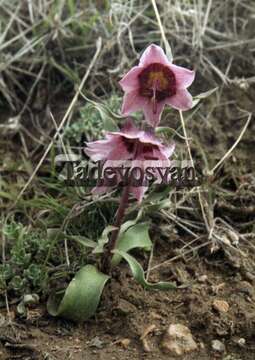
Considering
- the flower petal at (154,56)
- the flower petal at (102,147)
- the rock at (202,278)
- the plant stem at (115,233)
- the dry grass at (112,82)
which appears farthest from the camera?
the dry grass at (112,82)

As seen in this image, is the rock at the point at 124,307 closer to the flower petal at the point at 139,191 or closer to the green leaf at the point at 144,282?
the green leaf at the point at 144,282

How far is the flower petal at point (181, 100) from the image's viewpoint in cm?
143

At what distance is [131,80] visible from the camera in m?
1.42

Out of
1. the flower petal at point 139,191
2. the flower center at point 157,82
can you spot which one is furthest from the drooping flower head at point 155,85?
the flower petal at point 139,191

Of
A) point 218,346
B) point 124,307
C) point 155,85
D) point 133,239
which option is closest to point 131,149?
point 155,85

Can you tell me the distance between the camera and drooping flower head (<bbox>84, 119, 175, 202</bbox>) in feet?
4.66

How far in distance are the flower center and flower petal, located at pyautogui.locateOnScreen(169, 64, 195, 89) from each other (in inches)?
0.4

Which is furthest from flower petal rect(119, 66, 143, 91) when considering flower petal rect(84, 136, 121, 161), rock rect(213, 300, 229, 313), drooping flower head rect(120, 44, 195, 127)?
rock rect(213, 300, 229, 313)

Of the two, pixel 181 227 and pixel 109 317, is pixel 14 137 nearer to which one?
pixel 181 227

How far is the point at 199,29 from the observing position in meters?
2.24

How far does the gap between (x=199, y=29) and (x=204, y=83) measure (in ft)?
0.65

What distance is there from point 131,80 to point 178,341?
614 mm

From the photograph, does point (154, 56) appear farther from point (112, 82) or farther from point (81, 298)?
point (112, 82)

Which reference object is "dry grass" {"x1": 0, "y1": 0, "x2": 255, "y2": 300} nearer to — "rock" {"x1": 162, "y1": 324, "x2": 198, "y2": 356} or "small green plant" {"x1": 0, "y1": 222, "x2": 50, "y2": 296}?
"small green plant" {"x1": 0, "y1": 222, "x2": 50, "y2": 296}
